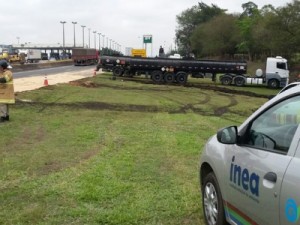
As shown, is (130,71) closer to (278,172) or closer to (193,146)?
(193,146)

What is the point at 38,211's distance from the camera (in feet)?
18.0

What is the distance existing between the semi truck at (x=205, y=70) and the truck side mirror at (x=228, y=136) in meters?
34.0

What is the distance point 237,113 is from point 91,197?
524 inches

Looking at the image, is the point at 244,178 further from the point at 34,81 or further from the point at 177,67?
the point at 177,67

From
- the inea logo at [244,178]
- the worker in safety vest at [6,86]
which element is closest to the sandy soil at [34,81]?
the worker in safety vest at [6,86]

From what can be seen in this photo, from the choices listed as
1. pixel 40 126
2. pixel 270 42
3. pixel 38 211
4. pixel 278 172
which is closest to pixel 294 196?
pixel 278 172

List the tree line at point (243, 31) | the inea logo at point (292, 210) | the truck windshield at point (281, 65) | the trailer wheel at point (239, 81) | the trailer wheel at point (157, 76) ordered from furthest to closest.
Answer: the tree line at point (243, 31), the trailer wheel at point (239, 81), the trailer wheel at point (157, 76), the truck windshield at point (281, 65), the inea logo at point (292, 210)

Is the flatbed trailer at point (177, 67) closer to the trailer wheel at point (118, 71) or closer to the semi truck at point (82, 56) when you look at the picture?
the trailer wheel at point (118, 71)

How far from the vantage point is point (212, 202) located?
4.87 m

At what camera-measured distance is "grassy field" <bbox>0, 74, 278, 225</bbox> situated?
5494mm

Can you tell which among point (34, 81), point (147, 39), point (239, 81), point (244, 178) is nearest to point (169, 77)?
point (239, 81)

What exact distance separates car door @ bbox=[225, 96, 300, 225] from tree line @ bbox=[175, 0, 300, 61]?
51.3 metres

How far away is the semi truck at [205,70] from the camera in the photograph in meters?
38.3

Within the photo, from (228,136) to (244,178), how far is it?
442 mm
